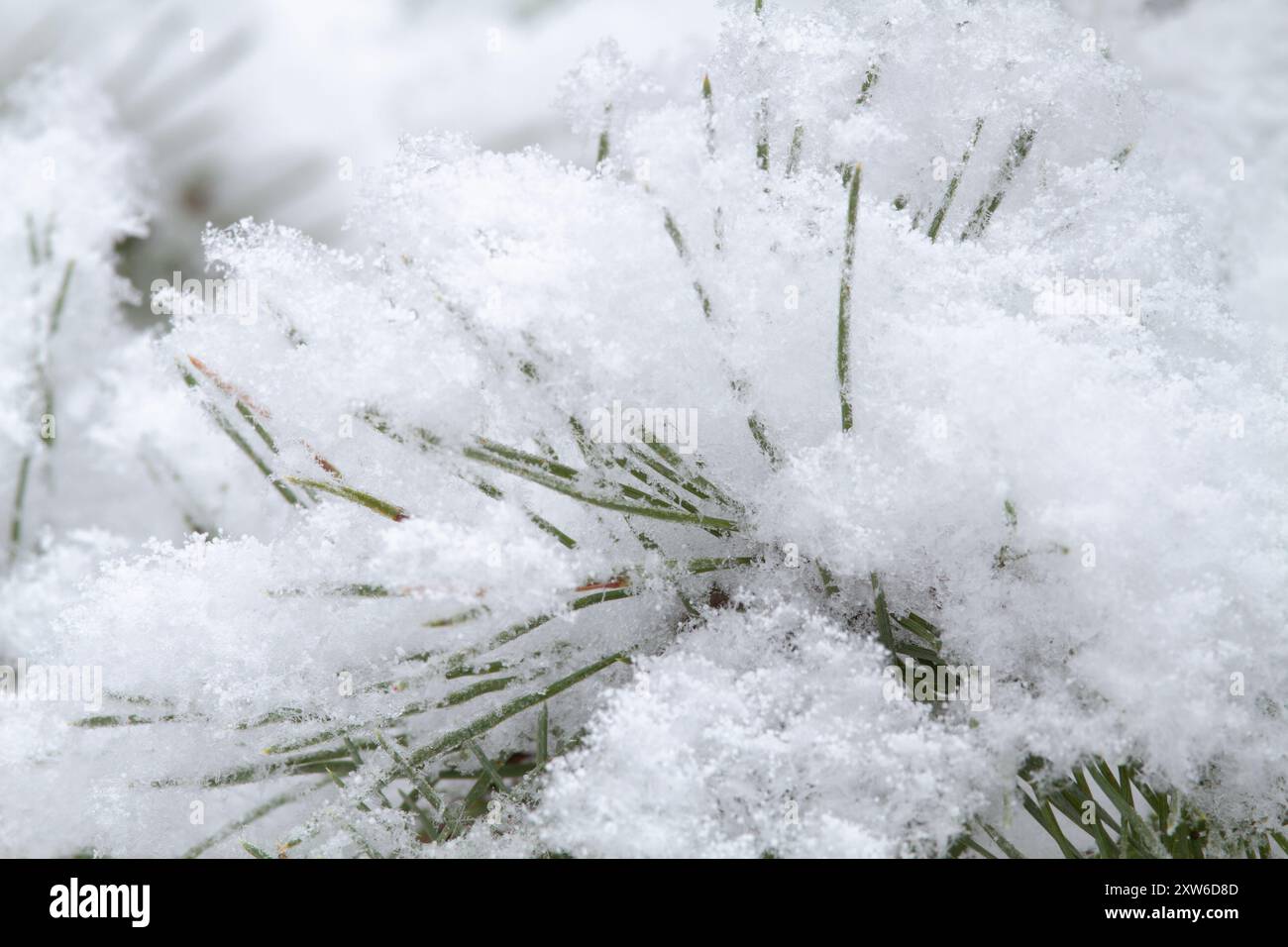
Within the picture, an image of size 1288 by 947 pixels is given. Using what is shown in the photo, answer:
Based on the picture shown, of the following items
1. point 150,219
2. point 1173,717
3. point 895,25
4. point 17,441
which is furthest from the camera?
point 150,219

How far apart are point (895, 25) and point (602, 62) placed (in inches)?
4.6

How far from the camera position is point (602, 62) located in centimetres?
34

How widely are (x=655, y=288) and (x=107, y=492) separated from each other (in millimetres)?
515

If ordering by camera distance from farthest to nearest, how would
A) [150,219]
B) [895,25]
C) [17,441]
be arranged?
1. [150,219]
2. [17,441]
3. [895,25]

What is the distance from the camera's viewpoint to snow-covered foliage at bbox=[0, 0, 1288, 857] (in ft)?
0.92

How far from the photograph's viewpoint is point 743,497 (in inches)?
13.1

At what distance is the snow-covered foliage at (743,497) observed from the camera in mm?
280

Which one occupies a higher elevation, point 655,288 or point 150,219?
point 150,219

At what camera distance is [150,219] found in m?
0.82

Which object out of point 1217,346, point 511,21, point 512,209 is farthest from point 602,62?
point 511,21

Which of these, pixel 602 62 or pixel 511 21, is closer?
pixel 602 62

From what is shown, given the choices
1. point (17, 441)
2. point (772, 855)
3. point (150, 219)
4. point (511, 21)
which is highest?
point (511, 21)
